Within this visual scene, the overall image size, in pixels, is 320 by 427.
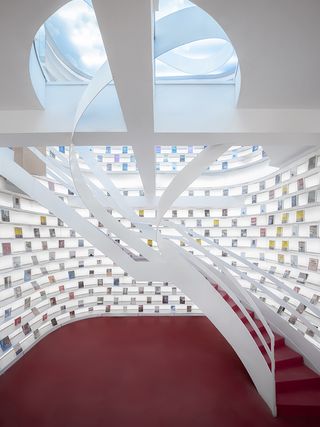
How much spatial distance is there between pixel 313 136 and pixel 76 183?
7.27ft

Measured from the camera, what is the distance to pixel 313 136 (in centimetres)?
250

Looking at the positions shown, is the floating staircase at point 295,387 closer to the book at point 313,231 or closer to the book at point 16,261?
the book at point 313,231

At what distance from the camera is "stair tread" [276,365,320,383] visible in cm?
327

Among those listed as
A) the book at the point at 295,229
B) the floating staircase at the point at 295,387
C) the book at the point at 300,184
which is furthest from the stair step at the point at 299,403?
the book at the point at 300,184

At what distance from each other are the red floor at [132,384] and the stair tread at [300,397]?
0.18 metres

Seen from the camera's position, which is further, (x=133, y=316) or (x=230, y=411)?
(x=133, y=316)

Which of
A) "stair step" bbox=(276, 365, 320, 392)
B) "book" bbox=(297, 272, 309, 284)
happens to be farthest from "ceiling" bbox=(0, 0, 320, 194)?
"stair step" bbox=(276, 365, 320, 392)

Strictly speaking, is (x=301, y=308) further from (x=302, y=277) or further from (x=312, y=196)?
(x=312, y=196)

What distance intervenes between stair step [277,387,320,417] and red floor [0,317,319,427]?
0.10m

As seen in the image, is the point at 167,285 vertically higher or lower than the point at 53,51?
lower

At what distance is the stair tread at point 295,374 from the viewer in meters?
3.27

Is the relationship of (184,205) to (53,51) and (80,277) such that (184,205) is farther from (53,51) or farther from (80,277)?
(53,51)

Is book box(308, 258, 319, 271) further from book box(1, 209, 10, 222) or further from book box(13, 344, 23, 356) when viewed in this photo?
book box(13, 344, 23, 356)

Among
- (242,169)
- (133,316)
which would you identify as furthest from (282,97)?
(133,316)
